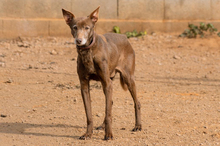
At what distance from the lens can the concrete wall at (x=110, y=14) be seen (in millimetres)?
11203

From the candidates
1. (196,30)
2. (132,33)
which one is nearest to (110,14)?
(132,33)

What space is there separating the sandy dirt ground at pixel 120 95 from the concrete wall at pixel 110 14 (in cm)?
39

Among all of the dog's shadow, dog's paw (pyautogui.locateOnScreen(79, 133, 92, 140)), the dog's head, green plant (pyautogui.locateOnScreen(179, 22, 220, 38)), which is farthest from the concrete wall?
dog's paw (pyautogui.locateOnScreen(79, 133, 92, 140))

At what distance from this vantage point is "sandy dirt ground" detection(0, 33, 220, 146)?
5195 millimetres

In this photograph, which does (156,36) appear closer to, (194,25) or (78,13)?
(194,25)

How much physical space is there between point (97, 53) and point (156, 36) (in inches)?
288

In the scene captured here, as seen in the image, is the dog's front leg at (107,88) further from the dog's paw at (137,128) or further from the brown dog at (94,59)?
the dog's paw at (137,128)

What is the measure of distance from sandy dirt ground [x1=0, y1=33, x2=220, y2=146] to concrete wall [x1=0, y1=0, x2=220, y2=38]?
390 millimetres

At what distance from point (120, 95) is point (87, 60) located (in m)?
2.47

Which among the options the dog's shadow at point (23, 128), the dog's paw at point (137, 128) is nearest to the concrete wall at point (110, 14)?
the dog's shadow at point (23, 128)

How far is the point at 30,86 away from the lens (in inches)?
304

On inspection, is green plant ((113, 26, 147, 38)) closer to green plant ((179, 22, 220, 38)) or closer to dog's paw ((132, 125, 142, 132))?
green plant ((179, 22, 220, 38))

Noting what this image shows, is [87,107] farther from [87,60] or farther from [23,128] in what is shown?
[23,128]

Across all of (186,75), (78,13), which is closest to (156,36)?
(78,13)
